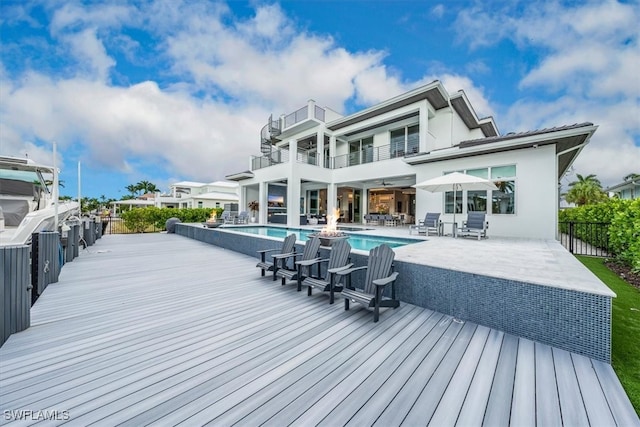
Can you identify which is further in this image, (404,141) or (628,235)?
(404,141)

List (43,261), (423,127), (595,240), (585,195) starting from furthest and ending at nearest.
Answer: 1. (585,195)
2. (423,127)
3. (595,240)
4. (43,261)

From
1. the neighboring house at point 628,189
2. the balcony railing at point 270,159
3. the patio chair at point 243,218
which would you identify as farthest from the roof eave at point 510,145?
the neighboring house at point 628,189

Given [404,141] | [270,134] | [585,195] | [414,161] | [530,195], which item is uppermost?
[270,134]

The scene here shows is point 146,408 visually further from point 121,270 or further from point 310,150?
point 310,150

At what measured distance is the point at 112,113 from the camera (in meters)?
15.8

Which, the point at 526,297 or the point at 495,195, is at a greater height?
the point at 495,195

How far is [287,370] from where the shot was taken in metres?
2.29

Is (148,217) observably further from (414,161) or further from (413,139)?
(413,139)

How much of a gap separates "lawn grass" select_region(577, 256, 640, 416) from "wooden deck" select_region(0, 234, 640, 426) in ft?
0.35

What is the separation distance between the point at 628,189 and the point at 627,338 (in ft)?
129

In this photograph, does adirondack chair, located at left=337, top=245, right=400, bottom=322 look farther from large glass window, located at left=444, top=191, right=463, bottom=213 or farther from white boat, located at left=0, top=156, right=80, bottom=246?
large glass window, located at left=444, top=191, right=463, bottom=213

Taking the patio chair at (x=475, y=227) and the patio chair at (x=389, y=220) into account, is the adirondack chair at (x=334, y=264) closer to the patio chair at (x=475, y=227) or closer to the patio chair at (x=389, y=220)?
the patio chair at (x=475, y=227)

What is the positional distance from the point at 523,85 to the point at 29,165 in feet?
96.7

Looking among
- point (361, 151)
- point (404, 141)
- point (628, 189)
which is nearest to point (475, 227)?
point (404, 141)
